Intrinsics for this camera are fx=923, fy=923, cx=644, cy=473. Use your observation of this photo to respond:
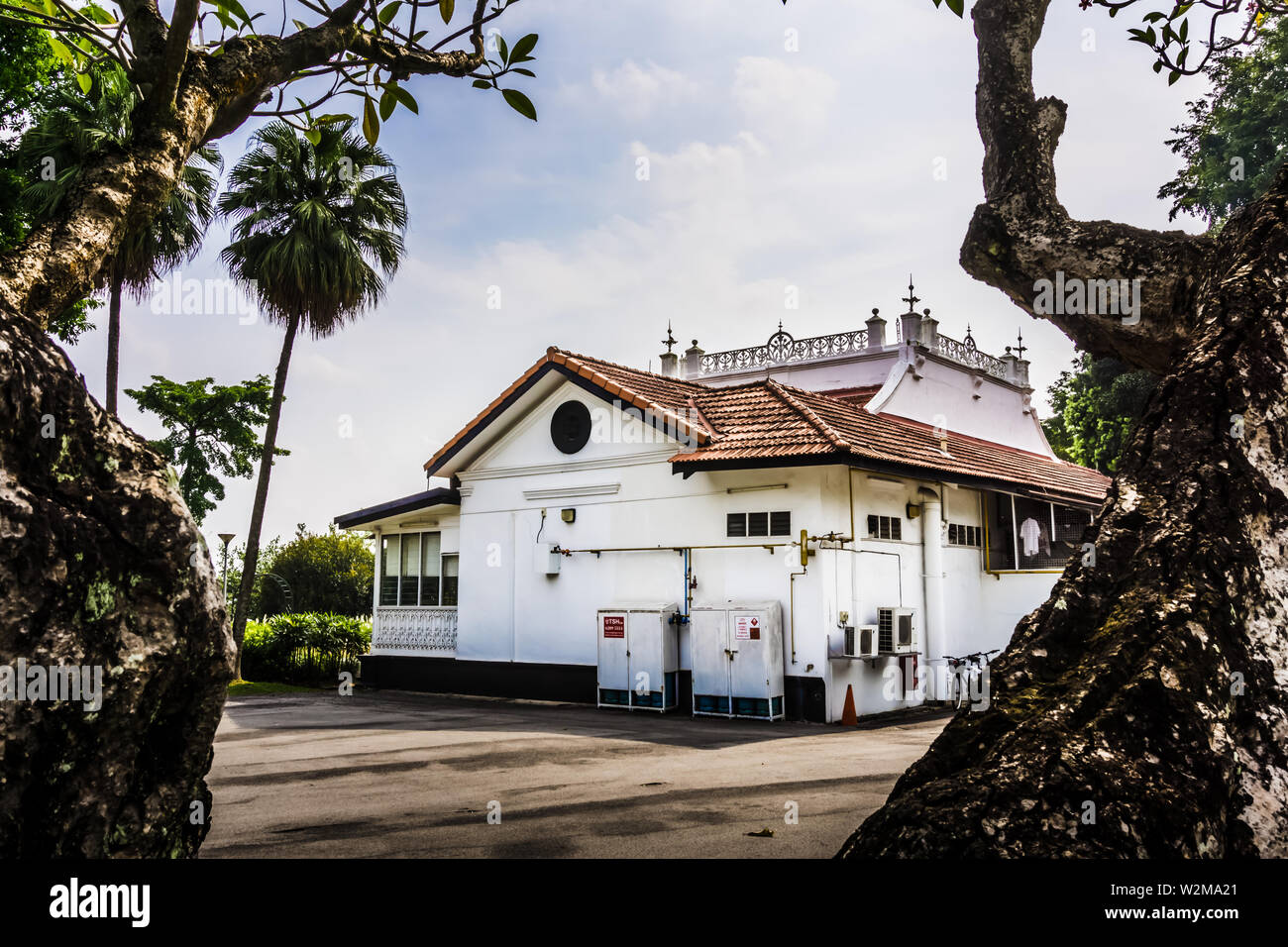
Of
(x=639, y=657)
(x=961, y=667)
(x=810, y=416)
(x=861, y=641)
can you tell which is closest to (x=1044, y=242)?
(x=861, y=641)

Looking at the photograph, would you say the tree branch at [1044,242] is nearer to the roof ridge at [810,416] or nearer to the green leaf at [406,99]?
the green leaf at [406,99]

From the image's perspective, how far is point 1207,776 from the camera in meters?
2.18

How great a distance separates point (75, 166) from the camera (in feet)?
58.1

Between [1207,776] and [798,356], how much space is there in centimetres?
2395

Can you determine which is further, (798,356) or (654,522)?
(798,356)

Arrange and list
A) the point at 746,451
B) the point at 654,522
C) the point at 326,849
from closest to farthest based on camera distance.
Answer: the point at 326,849, the point at 746,451, the point at 654,522

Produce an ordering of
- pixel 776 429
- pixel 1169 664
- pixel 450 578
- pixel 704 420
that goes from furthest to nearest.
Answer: pixel 450 578 < pixel 704 420 < pixel 776 429 < pixel 1169 664

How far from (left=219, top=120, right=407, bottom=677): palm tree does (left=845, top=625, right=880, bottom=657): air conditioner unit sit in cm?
1481

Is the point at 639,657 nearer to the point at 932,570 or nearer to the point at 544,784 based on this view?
the point at 932,570

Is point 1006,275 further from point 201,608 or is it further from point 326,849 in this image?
point 326,849

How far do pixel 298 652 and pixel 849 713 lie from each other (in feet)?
51.6

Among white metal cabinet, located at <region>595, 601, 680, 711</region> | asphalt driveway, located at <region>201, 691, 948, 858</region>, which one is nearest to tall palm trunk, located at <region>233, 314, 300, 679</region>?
asphalt driveway, located at <region>201, 691, 948, 858</region>
